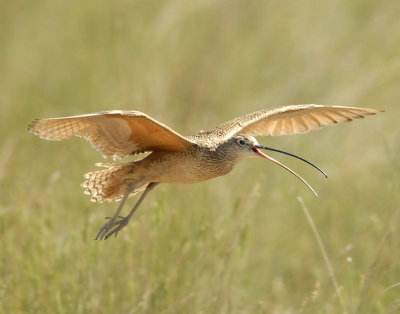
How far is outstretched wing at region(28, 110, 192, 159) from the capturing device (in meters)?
3.87

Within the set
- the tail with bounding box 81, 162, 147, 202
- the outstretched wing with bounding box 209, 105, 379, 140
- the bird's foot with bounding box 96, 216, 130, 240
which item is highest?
the outstretched wing with bounding box 209, 105, 379, 140

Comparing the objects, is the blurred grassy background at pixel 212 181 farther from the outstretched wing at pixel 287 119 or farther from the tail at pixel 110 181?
the outstretched wing at pixel 287 119

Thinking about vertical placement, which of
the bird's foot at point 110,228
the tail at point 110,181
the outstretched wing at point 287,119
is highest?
the outstretched wing at point 287,119

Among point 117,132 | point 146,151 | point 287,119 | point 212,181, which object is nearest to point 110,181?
point 146,151

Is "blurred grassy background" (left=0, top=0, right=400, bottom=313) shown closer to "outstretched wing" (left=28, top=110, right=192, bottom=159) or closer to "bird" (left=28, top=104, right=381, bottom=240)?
"bird" (left=28, top=104, right=381, bottom=240)

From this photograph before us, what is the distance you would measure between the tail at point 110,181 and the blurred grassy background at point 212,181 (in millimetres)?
135

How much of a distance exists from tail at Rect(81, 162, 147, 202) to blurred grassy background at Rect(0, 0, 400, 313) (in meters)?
0.14

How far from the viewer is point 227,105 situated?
786 cm

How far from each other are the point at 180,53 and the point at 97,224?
3361 mm

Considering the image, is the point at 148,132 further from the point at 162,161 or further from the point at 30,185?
the point at 30,185

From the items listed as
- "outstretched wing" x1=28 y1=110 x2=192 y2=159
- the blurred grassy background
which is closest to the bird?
"outstretched wing" x1=28 y1=110 x2=192 y2=159

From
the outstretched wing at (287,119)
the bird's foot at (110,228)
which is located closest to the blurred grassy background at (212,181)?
the bird's foot at (110,228)

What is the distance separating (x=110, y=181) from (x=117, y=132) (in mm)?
404

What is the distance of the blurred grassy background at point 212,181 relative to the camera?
176 inches
